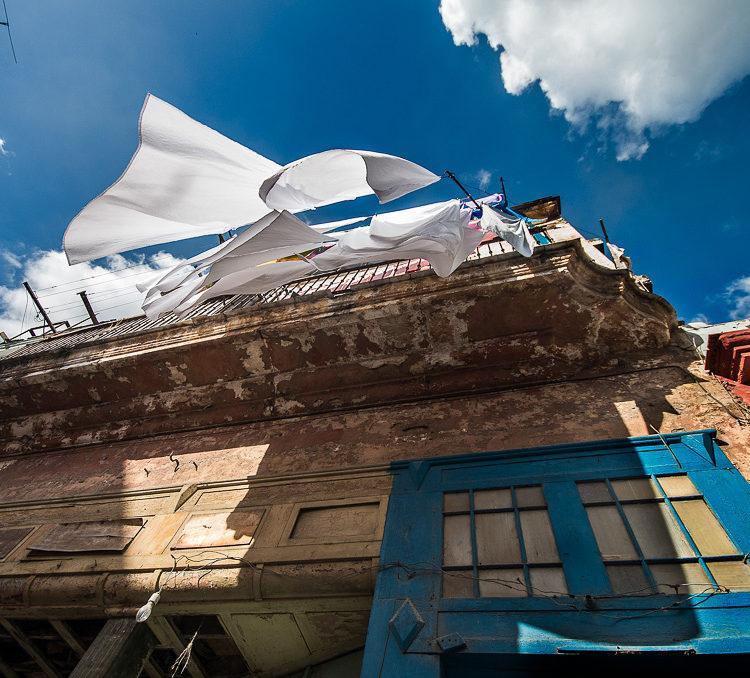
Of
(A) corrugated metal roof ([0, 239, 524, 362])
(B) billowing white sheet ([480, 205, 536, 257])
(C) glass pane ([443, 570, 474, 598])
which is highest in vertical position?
(A) corrugated metal roof ([0, 239, 524, 362])

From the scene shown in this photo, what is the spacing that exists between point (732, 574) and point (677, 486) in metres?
0.59

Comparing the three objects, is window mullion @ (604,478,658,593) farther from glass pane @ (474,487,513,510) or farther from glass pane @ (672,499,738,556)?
glass pane @ (474,487,513,510)

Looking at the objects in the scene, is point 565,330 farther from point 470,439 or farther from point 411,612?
point 411,612

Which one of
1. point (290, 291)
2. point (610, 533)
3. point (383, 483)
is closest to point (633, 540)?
point (610, 533)

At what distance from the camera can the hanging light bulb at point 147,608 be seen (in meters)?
2.54

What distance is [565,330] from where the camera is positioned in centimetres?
396

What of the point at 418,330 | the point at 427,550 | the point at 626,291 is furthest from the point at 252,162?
the point at 626,291

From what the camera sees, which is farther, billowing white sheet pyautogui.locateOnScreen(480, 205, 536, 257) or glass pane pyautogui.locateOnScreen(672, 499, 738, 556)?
billowing white sheet pyautogui.locateOnScreen(480, 205, 536, 257)

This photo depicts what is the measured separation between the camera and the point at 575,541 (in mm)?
2375

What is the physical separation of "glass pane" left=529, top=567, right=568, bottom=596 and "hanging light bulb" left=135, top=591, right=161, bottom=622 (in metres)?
2.45

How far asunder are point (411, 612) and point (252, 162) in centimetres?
353

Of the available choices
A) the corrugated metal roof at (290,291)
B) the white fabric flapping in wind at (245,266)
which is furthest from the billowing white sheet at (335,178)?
the corrugated metal roof at (290,291)

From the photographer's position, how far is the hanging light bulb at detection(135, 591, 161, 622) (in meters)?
2.54

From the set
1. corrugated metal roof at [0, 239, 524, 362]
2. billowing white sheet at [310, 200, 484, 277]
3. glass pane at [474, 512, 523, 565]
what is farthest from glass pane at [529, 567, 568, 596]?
corrugated metal roof at [0, 239, 524, 362]
